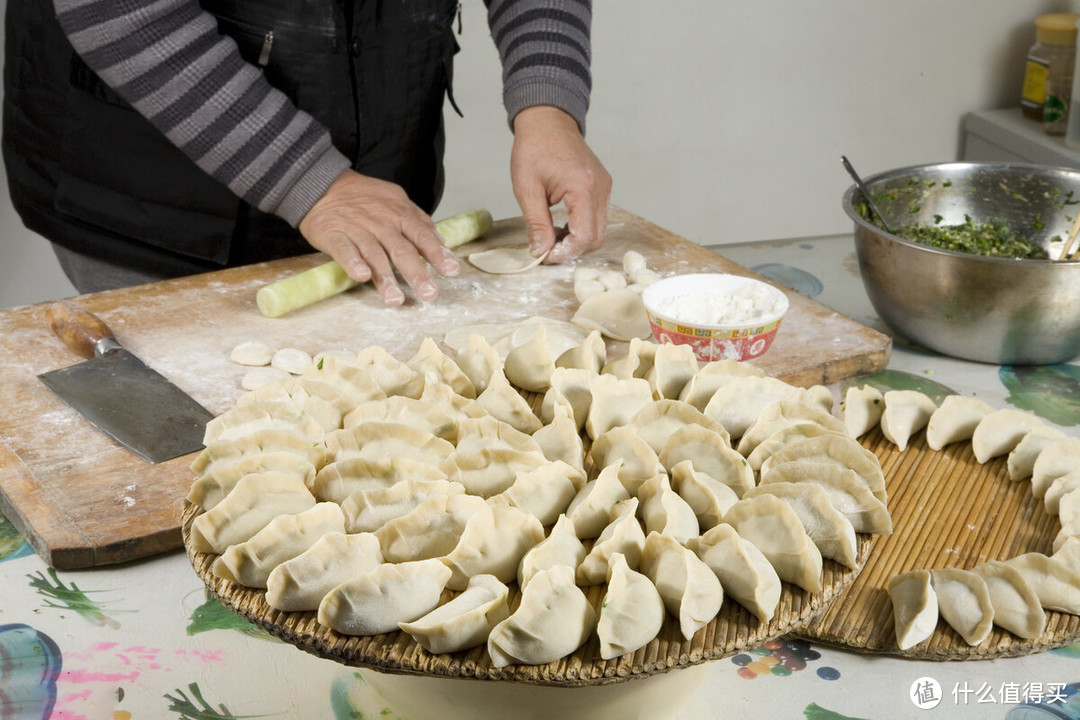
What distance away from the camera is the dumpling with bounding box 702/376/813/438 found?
2.96 feet

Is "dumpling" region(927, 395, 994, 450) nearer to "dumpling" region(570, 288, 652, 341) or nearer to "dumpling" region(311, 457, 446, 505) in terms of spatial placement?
"dumpling" region(570, 288, 652, 341)

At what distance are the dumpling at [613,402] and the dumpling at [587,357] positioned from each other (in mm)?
102

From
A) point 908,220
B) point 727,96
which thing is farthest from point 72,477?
point 727,96

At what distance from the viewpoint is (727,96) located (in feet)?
9.89

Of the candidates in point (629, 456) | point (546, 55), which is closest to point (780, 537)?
point (629, 456)

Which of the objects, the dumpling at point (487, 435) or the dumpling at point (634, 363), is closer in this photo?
the dumpling at point (487, 435)

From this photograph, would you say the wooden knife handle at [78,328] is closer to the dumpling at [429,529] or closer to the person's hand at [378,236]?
the person's hand at [378,236]

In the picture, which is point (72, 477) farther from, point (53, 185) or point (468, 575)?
point (53, 185)

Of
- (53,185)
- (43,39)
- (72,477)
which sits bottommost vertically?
(72,477)

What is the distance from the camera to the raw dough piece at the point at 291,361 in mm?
1358

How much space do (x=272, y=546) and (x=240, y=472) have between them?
0.31 feet

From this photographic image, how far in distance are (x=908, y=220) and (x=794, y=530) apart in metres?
1.08

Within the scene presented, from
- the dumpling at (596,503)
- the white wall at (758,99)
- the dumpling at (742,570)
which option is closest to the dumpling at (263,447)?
the dumpling at (596,503)

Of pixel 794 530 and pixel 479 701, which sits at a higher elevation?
pixel 794 530
